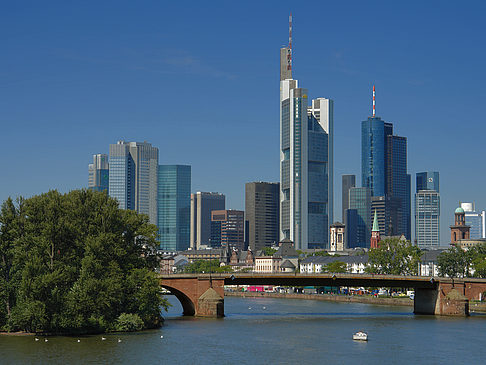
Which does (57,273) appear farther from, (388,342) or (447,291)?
(447,291)

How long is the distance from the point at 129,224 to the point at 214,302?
88.3ft

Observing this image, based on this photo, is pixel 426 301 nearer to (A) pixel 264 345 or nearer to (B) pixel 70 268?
(A) pixel 264 345

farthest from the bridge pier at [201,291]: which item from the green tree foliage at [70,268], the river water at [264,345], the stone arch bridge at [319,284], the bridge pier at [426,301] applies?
the bridge pier at [426,301]

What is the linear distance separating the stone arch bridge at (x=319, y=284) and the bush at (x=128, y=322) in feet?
81.9

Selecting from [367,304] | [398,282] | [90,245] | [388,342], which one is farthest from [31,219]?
[367,304]

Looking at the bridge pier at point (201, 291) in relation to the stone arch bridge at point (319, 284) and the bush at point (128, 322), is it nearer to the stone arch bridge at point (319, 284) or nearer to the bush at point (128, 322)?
the stone arch bridge at point (319, 284)

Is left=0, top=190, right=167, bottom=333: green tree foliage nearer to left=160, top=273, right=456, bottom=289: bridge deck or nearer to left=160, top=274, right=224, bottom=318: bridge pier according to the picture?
left=160, top=274, right=224, bottom=318: bridge pier

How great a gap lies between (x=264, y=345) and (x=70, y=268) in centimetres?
2436

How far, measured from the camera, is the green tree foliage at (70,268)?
93.4 m

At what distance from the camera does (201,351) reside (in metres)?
89.1

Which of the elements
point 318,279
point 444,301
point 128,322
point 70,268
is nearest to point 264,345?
point 128,322

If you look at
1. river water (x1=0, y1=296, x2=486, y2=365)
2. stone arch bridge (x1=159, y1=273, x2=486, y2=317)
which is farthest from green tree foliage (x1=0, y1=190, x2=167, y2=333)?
stone arch bridge (x1=159, y1=273, x2=486, y2=317)

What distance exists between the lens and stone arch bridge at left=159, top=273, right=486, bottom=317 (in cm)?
13138

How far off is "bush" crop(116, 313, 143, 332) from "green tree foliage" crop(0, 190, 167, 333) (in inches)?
30.1
